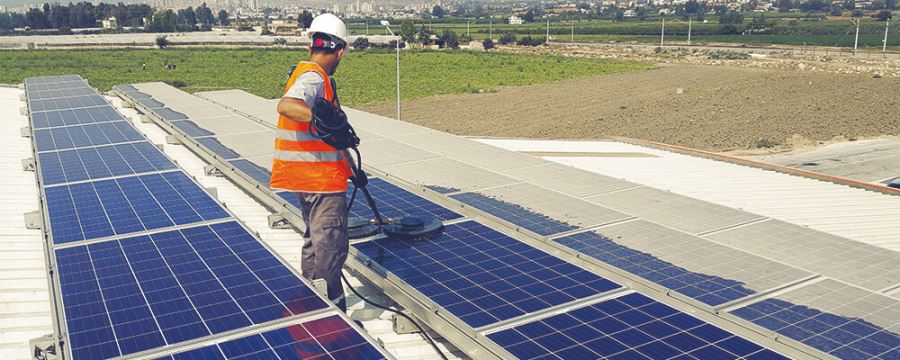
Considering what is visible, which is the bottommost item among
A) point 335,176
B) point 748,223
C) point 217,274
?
point 748,223

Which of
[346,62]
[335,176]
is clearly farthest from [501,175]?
[346,62]

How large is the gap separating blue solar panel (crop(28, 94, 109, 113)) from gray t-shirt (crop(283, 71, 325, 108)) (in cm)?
1769

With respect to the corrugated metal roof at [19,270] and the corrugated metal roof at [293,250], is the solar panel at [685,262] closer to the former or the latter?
the corrugated metal roof at [293,250]

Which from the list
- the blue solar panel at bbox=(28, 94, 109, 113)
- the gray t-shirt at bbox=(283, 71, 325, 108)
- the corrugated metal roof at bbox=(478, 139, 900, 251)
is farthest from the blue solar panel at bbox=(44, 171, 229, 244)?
the blue solar panel at bbox=(28, 94, 109, 113)

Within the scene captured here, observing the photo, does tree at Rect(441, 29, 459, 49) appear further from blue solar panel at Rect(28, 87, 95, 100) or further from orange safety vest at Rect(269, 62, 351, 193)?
orange safety vest at Rect(269, 62, 351, 193)

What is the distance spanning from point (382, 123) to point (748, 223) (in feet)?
42.7

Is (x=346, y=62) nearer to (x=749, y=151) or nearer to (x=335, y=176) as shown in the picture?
(x=749, y=151)

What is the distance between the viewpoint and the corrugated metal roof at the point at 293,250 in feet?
22.8

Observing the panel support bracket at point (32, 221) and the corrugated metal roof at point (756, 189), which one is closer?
the panel support bracket at point (32, 221)

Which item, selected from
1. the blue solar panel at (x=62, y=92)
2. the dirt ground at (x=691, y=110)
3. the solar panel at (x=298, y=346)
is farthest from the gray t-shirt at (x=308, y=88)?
the dirt ground at (x=691, y=110)

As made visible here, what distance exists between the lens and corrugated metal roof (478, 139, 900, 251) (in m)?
13.4

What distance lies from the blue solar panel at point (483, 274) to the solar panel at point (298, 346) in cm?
123

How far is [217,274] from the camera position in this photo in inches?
288

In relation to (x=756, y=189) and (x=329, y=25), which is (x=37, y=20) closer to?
(x=756, y=189)
